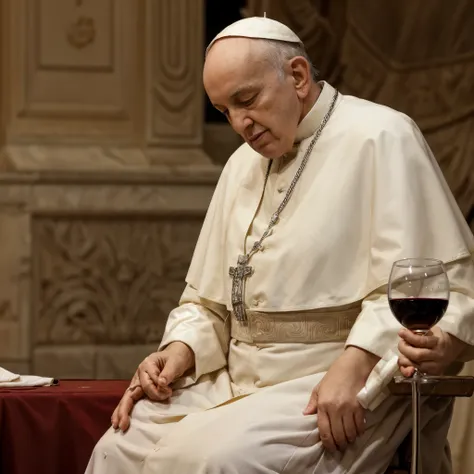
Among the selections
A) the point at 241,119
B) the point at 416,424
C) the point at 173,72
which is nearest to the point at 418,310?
the point at 416,424

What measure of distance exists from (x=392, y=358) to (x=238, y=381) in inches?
24.5

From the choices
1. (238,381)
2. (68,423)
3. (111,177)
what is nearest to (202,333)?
(238,381)

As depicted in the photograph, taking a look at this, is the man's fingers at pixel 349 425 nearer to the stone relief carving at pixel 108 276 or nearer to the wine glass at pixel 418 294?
the wine glass at pixel 418 294

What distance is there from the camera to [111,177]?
6.19m

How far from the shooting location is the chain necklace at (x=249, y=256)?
141 inches

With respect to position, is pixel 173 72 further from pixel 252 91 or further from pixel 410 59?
pixel 252 91

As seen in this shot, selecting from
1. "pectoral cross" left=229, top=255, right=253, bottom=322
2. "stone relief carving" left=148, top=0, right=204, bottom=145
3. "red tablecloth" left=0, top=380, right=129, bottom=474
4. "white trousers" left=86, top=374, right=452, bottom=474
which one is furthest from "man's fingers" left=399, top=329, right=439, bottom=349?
"stone relief carving" left=148, top=0, right=204, bottom=145

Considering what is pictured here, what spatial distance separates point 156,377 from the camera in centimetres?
356

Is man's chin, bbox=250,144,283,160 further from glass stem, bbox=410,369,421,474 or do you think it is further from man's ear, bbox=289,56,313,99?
glass stem, bbox=410,369,421,474

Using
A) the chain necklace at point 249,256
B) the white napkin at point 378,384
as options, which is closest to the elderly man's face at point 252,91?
the chain necklace at point 249,256

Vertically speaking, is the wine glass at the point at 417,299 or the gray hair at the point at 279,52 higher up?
the gray hair at the point at 279,52

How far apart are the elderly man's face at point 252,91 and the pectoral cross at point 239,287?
345 millimetres

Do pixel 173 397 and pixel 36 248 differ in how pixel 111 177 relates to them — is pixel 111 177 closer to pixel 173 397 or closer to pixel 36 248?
pixel 36 248

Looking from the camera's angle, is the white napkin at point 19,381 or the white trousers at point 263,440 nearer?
the white trousers at point 263,440
